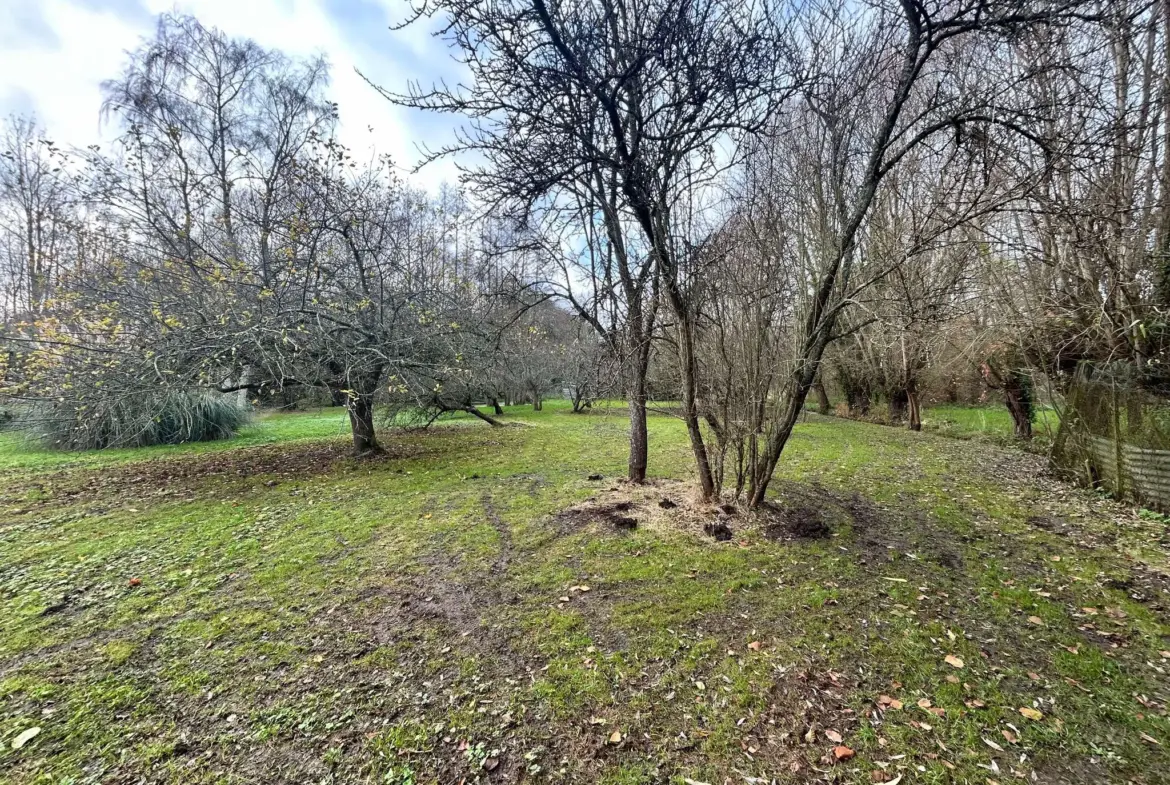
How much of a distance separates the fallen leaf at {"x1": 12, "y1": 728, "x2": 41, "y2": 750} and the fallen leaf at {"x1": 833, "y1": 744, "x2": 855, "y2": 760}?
3.60 meters

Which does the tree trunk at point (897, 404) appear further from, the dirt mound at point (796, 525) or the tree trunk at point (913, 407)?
the dirt mound at point (796, 525)

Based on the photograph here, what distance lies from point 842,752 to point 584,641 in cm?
140

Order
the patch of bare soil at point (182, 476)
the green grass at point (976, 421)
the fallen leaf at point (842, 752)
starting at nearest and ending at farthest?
the fallen leaf at point (842, 752) → the patch of bare soil at point (182, 476) → the green grass at point (976, 421)

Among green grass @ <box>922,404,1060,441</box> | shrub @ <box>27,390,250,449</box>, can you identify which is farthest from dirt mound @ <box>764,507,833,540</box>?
green grass @ <box>922,404,1060,441</box>

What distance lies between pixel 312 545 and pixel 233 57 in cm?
1306

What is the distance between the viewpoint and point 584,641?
277 centimetres

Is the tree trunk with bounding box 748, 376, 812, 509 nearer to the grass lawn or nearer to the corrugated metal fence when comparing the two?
the grass lawn

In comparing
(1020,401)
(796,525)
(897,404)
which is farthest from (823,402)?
(796,525)

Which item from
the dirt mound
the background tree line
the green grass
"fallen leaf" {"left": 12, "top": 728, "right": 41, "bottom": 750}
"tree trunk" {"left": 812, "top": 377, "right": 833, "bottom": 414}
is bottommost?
"fallen leaf" {"left": 12, "top": 728, "right": 41, "bottom": 750}

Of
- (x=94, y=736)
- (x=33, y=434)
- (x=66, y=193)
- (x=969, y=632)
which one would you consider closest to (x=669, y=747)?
(x=969, y=632)

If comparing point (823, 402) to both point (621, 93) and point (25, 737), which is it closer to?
point (621, 93)

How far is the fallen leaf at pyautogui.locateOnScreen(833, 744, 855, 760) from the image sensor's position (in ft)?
6.31

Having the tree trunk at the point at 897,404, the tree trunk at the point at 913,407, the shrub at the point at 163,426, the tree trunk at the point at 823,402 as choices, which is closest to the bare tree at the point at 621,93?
the shrub at the point at 163,426

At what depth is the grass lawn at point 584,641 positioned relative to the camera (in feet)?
6.40
